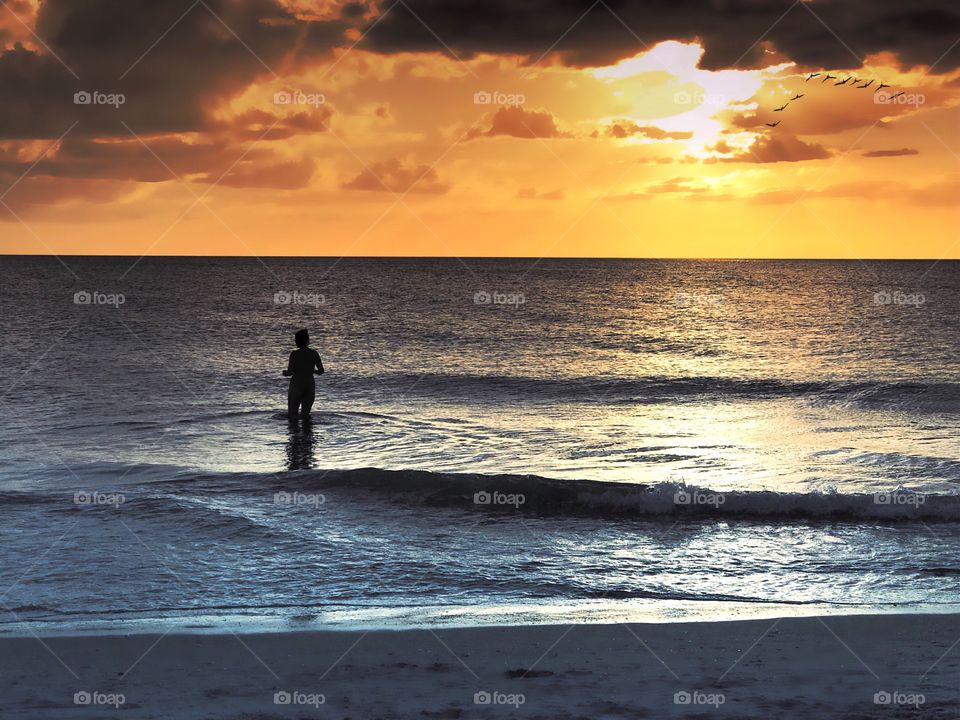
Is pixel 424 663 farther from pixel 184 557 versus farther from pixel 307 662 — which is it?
pixel 184 557

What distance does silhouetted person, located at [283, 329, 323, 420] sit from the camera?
1652 centimetres

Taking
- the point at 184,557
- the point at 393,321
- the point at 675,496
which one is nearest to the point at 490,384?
the point at 675,496

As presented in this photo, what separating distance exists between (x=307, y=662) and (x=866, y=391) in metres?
23.5

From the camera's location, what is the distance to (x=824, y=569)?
347 inches

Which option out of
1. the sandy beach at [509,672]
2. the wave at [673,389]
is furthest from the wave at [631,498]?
the wave at [673,389]
